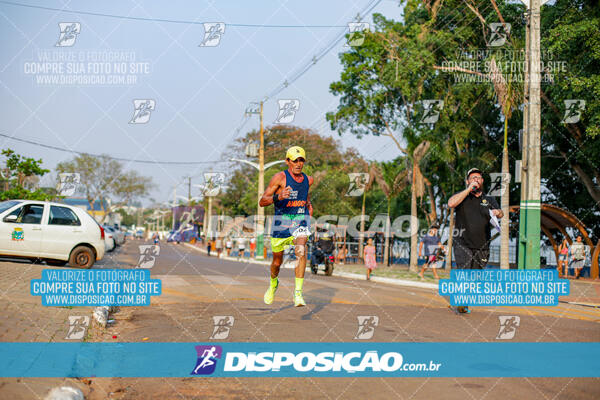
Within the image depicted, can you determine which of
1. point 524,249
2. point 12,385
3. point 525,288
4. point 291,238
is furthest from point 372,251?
point 12,385

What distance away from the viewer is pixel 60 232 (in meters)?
15.1

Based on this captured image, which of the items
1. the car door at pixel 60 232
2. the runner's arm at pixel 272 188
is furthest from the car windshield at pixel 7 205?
the runner's arm at pixel 272 188

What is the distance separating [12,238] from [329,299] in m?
8.32

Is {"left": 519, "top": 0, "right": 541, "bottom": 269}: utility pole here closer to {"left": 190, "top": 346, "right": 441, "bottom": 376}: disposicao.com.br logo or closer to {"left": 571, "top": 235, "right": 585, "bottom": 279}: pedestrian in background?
{"left": 571, "top": 235, "right": 585, "bottom": 279}: pedestrian in background

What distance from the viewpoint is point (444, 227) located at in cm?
4194

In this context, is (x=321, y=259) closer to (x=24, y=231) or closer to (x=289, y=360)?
(x=24, y=231)

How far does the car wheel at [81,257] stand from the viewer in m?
15.3

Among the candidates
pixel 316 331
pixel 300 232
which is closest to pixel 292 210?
pixel 300 232

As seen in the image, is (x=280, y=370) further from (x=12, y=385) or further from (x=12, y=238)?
(x=12, y=238)

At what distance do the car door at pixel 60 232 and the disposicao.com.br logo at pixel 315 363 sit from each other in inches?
415

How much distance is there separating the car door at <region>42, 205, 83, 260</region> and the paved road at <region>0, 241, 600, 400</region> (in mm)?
1150

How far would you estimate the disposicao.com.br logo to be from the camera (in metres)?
5.56

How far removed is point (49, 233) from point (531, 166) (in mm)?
13468

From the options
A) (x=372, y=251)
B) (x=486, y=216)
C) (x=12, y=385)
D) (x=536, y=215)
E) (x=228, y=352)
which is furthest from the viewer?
(x=372, y=251)
